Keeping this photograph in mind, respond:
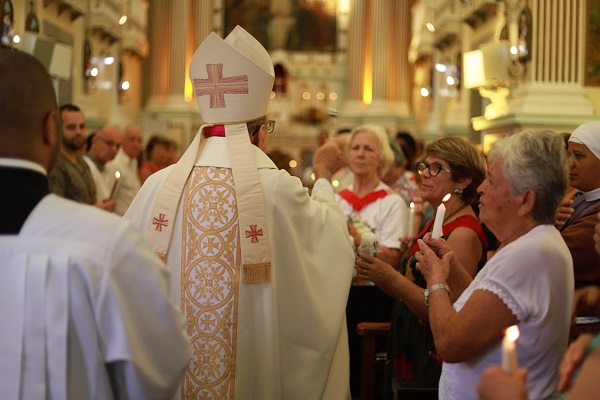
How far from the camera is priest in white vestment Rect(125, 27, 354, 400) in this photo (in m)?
3.68

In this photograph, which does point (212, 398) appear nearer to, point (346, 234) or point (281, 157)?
point (346, 234)

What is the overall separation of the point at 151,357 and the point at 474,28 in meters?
12.5

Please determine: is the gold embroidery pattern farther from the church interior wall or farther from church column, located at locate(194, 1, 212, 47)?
church column, located at locate(194, 1, 212, 47)

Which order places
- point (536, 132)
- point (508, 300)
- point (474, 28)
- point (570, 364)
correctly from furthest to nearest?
1. point (474, 28)
2. point (536, 132)
3. point (508, 300)
4. point (570, 364)

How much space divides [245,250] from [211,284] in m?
0.20

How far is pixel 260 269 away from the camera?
368 centimetres

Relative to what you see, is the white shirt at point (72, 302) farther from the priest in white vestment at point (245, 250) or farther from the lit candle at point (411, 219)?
the lit candle at point (411, 219)

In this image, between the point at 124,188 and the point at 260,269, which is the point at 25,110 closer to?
the point at 260,269

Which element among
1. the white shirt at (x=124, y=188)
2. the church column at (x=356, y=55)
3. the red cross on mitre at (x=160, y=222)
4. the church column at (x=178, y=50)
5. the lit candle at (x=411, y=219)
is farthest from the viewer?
the church column at (x=356, y=55)

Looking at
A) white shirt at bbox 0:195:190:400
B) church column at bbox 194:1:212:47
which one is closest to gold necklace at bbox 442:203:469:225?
white shirt at bbox 0:195:190:400

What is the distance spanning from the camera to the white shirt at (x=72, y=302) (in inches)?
87.6

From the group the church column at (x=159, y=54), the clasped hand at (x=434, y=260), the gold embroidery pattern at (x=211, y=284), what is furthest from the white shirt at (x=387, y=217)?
the church column at (x=159, y=54)

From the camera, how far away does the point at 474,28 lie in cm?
1408

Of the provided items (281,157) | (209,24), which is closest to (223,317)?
(281,157)
